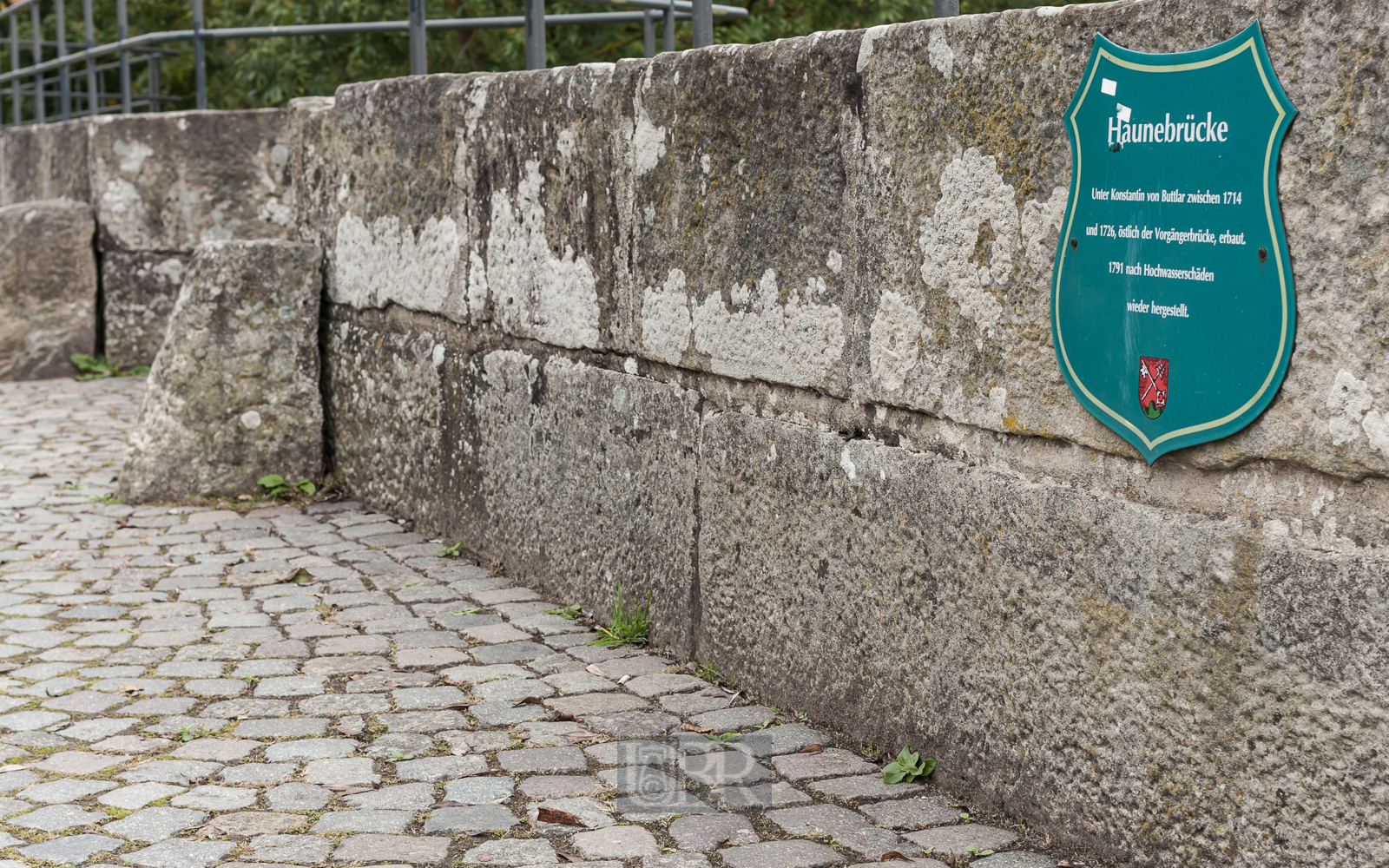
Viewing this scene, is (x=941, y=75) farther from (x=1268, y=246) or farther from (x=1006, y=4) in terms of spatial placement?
(x=1006, y=4)

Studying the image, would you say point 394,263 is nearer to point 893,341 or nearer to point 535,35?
point 535,35

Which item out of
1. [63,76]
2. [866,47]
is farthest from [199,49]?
[866,47]

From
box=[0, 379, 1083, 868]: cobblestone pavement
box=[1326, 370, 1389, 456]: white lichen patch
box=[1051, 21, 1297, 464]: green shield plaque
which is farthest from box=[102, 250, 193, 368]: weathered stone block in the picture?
box=[1326, 370, 1389, 456]: white lichen patch

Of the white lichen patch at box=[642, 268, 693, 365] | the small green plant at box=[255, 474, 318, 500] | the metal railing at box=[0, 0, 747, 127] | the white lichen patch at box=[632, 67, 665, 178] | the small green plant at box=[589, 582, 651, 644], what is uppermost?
the metal railing at box=[0, 0, 747, 127]

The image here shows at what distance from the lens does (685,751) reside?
3.14 metres

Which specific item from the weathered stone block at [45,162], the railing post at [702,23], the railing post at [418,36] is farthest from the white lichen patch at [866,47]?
the weathered stone block at [45,162]

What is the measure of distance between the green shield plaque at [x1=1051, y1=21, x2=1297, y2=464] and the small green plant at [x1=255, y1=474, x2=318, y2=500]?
4047 millimetres

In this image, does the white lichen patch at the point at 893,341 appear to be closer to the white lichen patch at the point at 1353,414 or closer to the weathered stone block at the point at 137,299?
the white lichen patch at the point at 1353,414

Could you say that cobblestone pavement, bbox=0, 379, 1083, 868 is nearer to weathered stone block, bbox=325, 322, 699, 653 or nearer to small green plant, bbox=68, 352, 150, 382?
weathered stone block, bbox=325, 322, 699, 653

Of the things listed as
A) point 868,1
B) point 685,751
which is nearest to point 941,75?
point 685,751

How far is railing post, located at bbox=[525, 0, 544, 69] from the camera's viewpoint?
4.91 meters

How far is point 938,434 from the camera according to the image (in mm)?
2869

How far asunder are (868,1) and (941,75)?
975cm

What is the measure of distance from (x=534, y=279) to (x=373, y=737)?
5.65 ft
